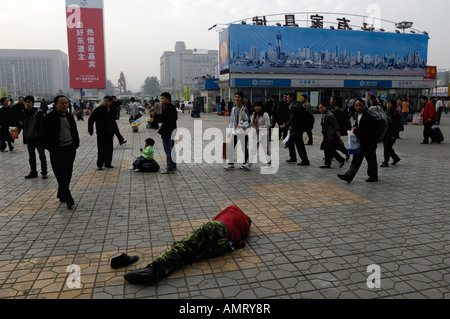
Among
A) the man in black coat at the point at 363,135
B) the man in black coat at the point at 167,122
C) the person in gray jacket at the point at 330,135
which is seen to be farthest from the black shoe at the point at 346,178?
the man in black coat at the point at 167,122

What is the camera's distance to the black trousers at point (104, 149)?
8.88 meters

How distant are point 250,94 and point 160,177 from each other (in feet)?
88.8

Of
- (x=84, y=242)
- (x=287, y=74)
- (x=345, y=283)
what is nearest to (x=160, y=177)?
(x=84, y=242)

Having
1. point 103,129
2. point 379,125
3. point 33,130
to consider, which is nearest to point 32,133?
point 33,130

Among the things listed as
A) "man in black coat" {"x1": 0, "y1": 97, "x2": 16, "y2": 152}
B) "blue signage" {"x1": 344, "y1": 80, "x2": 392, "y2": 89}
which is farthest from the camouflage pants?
"blue signage" {"x1": 344, "y1": 80, "x2": 392, "y2": 89}

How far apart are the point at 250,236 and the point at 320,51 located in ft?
114

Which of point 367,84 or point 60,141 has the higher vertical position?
point 367,84

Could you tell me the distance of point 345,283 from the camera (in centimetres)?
328

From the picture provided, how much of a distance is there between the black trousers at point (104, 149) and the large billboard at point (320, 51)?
83.5ft

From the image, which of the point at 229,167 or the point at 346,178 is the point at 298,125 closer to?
the point at 229,167

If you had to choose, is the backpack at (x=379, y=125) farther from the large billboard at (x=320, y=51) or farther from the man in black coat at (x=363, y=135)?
the large billboard at (x=320, y=51)

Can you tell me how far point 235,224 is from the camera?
4.12 meters

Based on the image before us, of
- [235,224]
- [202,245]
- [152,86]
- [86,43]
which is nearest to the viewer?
[202,245]

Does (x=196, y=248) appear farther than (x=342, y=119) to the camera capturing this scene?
No
